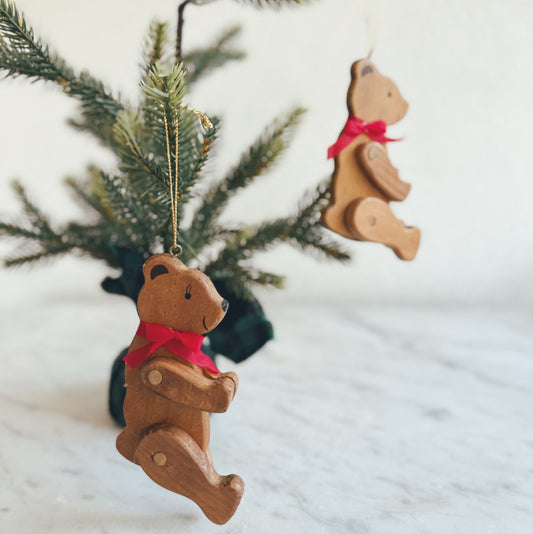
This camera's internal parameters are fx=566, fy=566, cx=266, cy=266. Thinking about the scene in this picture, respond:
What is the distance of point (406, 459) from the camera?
619 mm

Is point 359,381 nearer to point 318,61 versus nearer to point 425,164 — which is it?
point 425,164

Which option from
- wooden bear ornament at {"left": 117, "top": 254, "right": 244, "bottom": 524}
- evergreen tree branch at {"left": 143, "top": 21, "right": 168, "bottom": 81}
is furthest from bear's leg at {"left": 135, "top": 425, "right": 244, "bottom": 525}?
evergreen tree branch at {"left": 143, "top": 21, "right": 168, "bottom": 81}

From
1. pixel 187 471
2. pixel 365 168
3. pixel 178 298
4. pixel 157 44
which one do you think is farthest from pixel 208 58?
pixel 187 471

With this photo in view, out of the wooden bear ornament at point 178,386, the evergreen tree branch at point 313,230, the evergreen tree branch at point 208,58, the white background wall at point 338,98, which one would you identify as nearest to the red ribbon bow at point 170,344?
the wooden bear ornament at point 178,386

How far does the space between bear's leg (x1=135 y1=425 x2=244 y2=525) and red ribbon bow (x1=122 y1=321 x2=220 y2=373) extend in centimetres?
6

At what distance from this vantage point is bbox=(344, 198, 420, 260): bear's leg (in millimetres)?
565

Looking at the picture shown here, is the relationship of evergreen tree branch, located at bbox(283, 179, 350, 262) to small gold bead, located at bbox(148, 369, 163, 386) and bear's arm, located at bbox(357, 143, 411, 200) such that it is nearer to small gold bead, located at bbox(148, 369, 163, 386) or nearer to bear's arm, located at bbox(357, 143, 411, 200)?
bear's arm, located at bbox(357, 143, 411, 200)

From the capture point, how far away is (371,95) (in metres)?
0.58

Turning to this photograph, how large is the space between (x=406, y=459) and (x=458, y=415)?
144mm

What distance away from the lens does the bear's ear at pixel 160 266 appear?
48 cm

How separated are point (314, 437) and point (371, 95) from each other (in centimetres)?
39

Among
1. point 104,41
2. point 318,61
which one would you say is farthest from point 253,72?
point 104,41

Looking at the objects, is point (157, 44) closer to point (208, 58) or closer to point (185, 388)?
point (208, 58)

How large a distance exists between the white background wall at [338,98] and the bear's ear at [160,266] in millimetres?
709
